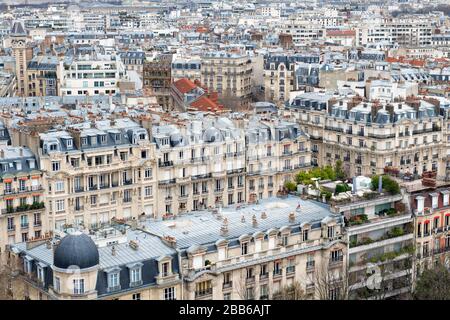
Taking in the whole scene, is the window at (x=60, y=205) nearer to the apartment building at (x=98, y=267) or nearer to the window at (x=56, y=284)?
the apartment building at (x=98, y=267)

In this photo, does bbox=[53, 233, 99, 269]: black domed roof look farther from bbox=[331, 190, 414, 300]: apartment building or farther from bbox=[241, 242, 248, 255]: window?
bbox=[331, 190, 414, 300]: apartment building

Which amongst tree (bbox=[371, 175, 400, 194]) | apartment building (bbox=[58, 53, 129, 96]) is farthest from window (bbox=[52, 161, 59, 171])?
apartment building (bbox=[58, 53, 129, 96])

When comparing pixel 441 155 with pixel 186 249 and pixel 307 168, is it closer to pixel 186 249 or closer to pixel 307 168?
pixel 307 168

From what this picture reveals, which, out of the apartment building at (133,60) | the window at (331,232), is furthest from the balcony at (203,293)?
the apartment building at (133,60)

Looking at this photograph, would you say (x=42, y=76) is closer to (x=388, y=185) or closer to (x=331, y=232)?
(x=388, y=185)

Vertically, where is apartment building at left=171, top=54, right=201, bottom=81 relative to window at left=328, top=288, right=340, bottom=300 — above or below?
above

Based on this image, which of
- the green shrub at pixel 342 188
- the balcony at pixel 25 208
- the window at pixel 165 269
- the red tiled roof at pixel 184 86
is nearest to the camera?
the window at pixel 165 269

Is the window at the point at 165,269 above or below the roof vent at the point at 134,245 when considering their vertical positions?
below
